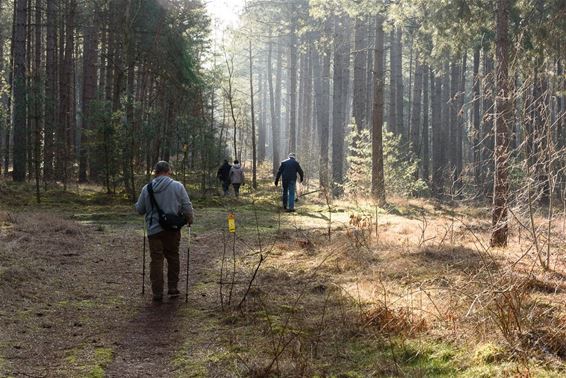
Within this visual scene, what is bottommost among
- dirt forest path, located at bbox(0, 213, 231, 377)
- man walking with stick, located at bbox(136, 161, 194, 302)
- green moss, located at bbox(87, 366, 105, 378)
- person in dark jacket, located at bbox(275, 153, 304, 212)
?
green moss, located at bbox(87, 366, 105, 378)

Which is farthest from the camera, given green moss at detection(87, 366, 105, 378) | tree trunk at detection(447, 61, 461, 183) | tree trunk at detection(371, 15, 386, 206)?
tree trunk at detection(447, 61, 461, 183)

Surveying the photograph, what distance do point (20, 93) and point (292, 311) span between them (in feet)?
46.8

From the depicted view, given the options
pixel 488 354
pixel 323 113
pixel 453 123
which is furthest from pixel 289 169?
pixel 453 123

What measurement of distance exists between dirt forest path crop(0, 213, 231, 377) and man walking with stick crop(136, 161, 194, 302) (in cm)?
36

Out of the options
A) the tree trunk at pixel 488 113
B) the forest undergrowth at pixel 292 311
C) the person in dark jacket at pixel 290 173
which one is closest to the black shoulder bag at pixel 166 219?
the forest undergrowth at pixel 292 311

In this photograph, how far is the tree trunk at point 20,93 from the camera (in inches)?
685

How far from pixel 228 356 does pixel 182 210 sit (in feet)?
9.20

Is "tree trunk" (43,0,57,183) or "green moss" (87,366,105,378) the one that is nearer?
"green moss" (87,366,105,378)

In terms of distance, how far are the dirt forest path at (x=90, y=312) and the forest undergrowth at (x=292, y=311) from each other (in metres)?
0.02

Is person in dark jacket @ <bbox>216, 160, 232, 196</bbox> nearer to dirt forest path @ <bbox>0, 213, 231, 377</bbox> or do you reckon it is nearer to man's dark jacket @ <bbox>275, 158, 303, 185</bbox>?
man's dark jacket @ <bbox>275, 158, 303, 185</bbox>

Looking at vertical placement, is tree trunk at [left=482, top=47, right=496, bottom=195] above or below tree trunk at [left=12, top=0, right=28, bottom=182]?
below

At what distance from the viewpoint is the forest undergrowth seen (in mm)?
4535

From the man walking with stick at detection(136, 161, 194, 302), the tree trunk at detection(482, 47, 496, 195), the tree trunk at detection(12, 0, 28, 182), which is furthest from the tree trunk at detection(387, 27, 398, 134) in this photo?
the man walking with stick at detection(136, 161, 194, 302)

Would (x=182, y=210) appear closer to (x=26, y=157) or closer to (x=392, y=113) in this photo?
(x=26, y=157)
